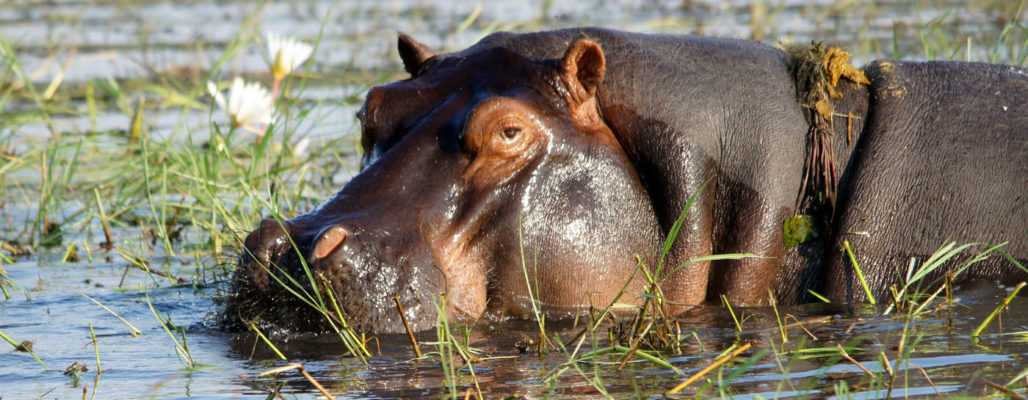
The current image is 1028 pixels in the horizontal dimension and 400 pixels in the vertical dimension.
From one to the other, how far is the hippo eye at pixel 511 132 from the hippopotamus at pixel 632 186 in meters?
0.01

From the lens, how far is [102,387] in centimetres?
433

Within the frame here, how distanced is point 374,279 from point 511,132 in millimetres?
637

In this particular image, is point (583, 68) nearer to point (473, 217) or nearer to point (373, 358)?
point (473, 217)

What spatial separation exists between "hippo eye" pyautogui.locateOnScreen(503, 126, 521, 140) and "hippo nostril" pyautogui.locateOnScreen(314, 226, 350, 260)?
1.97ft

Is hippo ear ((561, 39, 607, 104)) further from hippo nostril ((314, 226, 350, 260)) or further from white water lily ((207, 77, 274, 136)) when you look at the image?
white water lily ((207, 77, 274, 136))

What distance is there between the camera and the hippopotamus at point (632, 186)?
472 cm

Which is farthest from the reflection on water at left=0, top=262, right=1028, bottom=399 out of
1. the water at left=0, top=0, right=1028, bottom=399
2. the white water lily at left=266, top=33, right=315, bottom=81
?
the white water lily at left=266, top=33, right=315, bottom=81

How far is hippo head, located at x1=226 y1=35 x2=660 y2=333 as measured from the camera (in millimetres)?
4648

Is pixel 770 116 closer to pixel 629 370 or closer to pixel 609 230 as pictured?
pixel 609 230

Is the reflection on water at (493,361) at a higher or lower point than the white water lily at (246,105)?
lower

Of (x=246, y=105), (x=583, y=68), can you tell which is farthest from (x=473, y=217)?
(x=246, y=105)

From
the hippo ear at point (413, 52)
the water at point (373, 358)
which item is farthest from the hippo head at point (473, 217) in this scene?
the hippo ear at point (413, 52)

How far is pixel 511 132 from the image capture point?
4.86m

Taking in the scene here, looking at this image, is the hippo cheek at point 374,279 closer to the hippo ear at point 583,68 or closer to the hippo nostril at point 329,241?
the hippo nostril at point 329,241
